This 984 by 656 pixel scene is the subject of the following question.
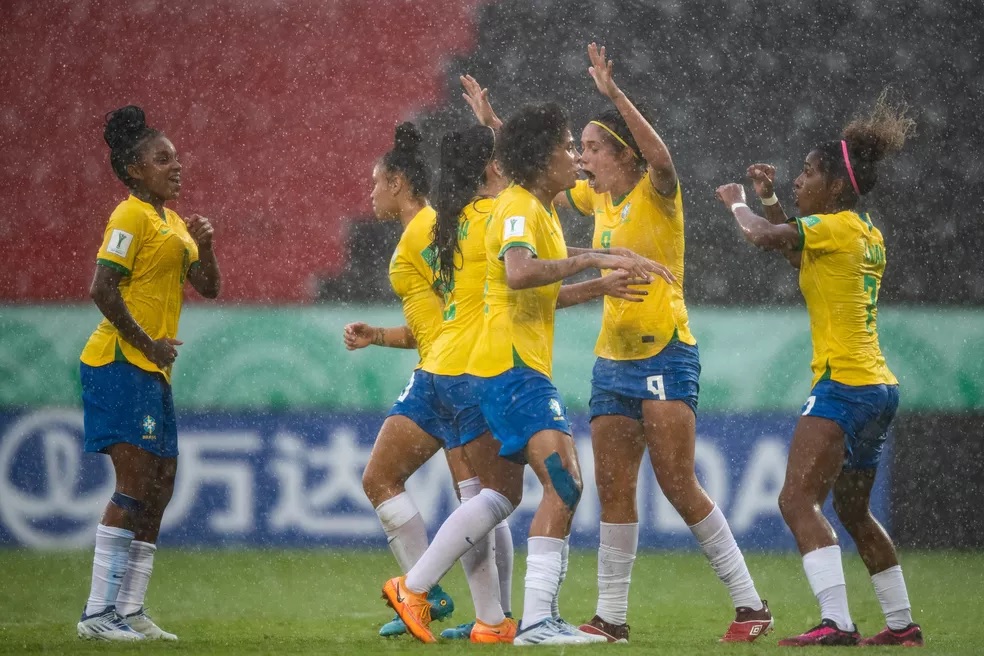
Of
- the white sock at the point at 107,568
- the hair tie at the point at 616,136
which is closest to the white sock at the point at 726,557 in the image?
the hair tie at the point at 616,136

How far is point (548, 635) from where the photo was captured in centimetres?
464

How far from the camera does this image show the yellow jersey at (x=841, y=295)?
5039 millimetres

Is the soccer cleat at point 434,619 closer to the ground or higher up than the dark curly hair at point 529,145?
closer to the ground

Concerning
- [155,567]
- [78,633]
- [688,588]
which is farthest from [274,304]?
[78,633]

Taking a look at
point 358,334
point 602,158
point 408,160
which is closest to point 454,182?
point 408,160

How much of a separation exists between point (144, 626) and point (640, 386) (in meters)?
2.10

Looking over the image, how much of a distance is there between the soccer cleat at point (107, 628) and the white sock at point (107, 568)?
1.0 inches

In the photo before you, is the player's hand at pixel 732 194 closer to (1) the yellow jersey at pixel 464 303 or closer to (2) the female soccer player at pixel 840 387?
(2) the female soccer player at pixel 840 387

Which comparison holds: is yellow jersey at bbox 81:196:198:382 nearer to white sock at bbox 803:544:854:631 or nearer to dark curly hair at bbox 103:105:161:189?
dark curly hair at bbox 103:105:161:189

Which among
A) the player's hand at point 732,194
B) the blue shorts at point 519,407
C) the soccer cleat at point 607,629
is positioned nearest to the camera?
the blue shorts at point 519,407

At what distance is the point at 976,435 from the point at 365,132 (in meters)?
4.72

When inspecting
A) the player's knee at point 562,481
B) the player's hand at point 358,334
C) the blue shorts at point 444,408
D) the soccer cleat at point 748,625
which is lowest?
the soccer cleat at point 748,625

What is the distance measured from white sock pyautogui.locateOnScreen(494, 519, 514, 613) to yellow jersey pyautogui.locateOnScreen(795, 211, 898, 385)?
1343 mm

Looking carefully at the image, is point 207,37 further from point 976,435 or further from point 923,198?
point 976,435
